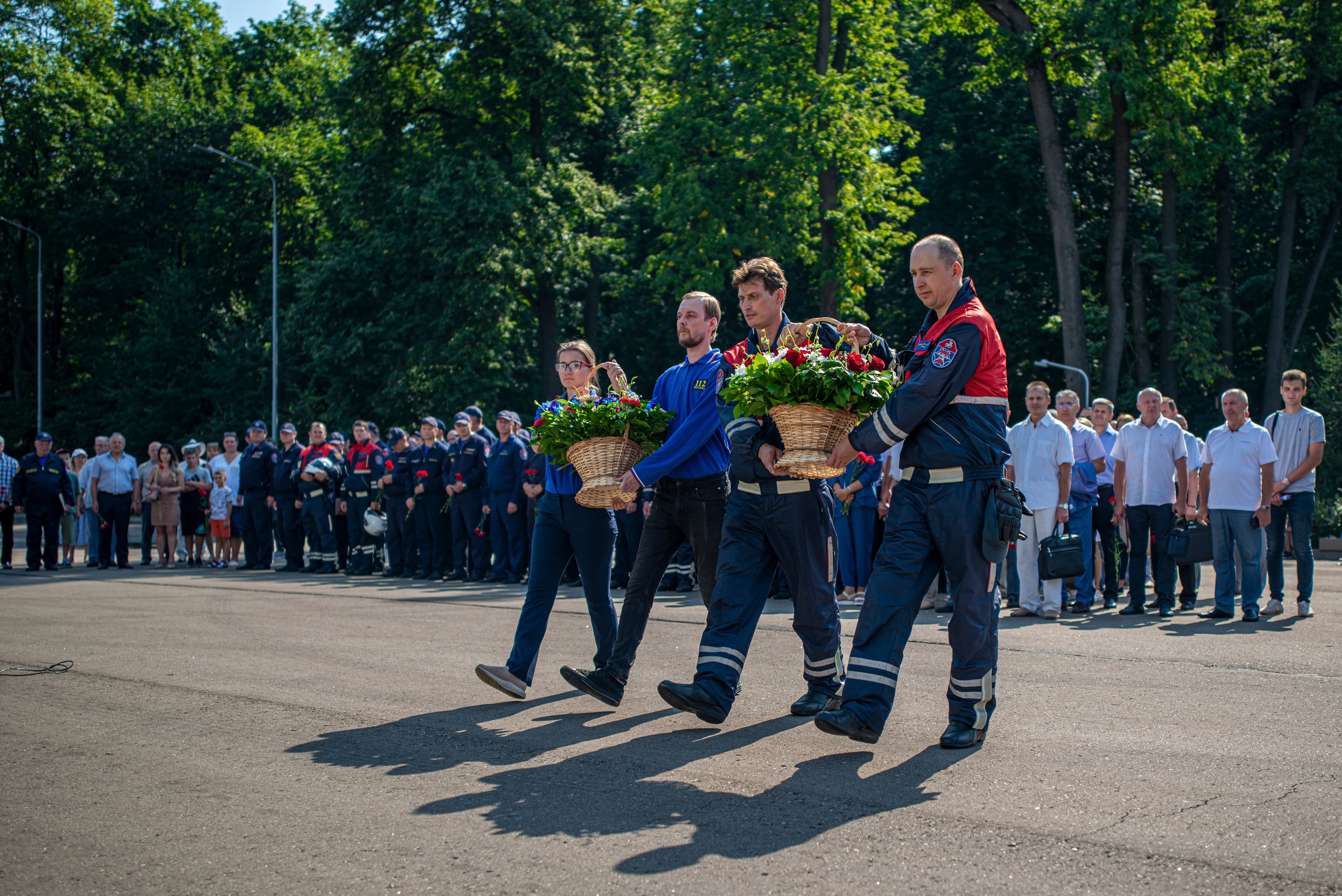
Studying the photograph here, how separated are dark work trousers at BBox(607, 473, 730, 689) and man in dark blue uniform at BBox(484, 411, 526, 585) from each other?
8809 millimetres

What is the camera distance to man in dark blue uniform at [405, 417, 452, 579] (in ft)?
55.2

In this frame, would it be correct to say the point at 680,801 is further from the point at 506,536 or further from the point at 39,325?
the point at 39,325

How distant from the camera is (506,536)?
637 inches

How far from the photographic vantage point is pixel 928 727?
6051 millimetres

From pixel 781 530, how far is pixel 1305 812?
2.53 m

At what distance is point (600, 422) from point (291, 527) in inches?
535

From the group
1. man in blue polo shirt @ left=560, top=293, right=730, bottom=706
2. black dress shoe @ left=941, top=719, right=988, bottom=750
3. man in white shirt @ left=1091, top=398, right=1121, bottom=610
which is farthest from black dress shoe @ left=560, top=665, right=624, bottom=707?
man in white shirt @ left=1091, top=398, right=1121, bottom=610

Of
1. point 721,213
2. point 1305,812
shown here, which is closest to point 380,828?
point 1305,812

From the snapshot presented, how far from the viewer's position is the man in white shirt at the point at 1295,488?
10938 mm

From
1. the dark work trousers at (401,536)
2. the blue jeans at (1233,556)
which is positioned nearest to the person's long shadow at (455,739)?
the blue jeans at (1233,556)

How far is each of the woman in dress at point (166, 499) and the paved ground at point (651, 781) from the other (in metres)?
11.9

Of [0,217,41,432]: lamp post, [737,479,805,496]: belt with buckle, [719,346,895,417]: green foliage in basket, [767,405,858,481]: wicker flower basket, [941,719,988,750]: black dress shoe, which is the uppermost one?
[0,217,41,432]: lamp post

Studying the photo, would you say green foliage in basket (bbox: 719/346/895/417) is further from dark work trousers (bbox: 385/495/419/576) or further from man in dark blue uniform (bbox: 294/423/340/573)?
man in dark blue uniform (bbox: 294/423/340/573)

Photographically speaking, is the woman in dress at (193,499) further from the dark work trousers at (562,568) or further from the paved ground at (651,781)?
the dark work trousers at (562,568)
